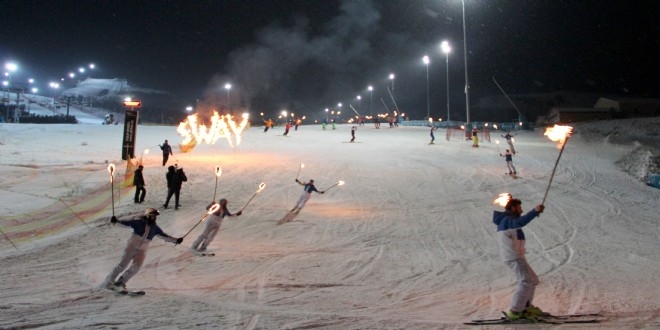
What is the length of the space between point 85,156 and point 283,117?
256 ft

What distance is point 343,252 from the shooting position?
11.0 m

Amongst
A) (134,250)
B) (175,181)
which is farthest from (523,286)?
(175,181)

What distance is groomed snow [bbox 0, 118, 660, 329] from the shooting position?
6.91 meters

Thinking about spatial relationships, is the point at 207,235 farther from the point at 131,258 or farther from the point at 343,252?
the point at 343,252

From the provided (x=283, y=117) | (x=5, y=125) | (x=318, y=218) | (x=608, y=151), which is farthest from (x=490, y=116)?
(x=318, y=218)

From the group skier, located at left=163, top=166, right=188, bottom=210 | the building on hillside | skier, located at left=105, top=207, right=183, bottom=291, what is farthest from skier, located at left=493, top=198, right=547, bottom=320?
the building on hillside

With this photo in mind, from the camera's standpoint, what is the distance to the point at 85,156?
96.1 ft

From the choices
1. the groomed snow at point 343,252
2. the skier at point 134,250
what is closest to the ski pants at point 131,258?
the skier at point 134,250

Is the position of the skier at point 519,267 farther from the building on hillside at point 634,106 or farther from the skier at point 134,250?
the building on hillside at point 634,106

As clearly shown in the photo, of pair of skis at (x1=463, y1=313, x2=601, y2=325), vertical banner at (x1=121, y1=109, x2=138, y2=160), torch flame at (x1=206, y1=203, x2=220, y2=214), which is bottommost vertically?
pair of skis at (x1=463, y1=313, x2=601, y2=325)

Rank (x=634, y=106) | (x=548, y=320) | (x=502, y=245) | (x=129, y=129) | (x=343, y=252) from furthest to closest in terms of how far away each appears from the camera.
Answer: (x=634, y=106)
(x=129, y=129)
(x=343, y=252)
(x=502, y=245)
(x=548, y=320)

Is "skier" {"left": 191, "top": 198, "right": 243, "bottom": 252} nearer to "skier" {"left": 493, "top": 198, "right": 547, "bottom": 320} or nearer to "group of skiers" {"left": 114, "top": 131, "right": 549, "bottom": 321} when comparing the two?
"group of skiers" {"left": 114, "top": 131, "right": 549, "bottom": 321}

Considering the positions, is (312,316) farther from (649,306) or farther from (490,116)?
(490,116)

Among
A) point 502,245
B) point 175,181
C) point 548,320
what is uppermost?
point 175,181
